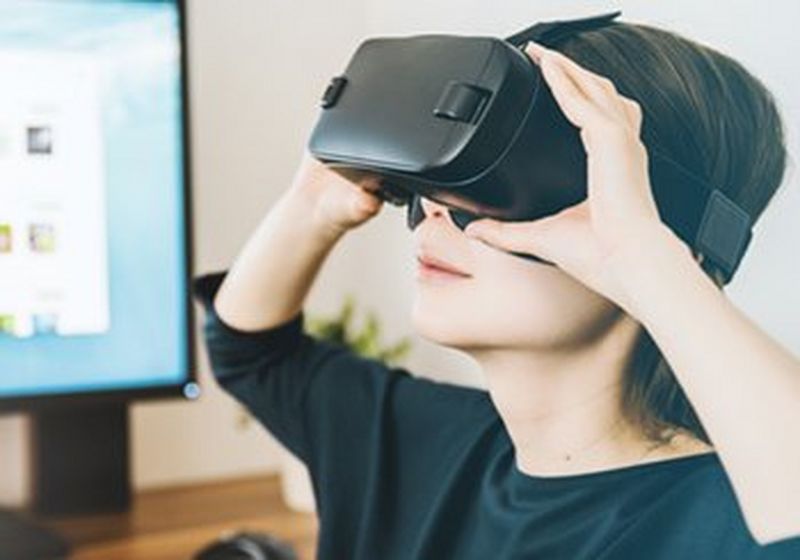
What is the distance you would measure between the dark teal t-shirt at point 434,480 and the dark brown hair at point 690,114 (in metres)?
0.04

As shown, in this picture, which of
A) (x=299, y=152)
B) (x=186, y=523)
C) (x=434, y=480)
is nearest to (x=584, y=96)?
(x=434, y=480)

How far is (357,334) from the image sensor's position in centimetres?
103

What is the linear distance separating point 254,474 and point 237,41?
0.40 metres

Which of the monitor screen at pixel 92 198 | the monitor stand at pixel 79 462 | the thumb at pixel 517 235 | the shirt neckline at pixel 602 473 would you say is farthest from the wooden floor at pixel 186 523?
the thumb at pixel 517 235

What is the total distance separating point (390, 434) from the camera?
29.8 inches

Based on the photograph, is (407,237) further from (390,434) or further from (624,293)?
(624,293)

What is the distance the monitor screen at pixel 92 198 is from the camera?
95 cm

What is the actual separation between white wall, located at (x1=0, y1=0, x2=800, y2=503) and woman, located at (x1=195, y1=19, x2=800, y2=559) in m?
0.01

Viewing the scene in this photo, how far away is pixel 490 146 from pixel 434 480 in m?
0.27

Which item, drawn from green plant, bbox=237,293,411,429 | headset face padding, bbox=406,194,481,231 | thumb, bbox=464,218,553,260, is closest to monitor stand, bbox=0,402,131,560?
green plant, bbox=237,293,411,429

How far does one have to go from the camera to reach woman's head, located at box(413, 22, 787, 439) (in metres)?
Result: 0.51

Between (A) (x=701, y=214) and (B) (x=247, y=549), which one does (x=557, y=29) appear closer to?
(A) (x=701, y=214)

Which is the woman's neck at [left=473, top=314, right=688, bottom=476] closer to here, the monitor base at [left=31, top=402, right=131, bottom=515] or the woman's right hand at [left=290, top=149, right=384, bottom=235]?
the woman's right hand at [left=290, top=149, right=384, bottom=235]

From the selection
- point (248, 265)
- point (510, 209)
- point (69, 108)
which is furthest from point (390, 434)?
point (69, 108)
